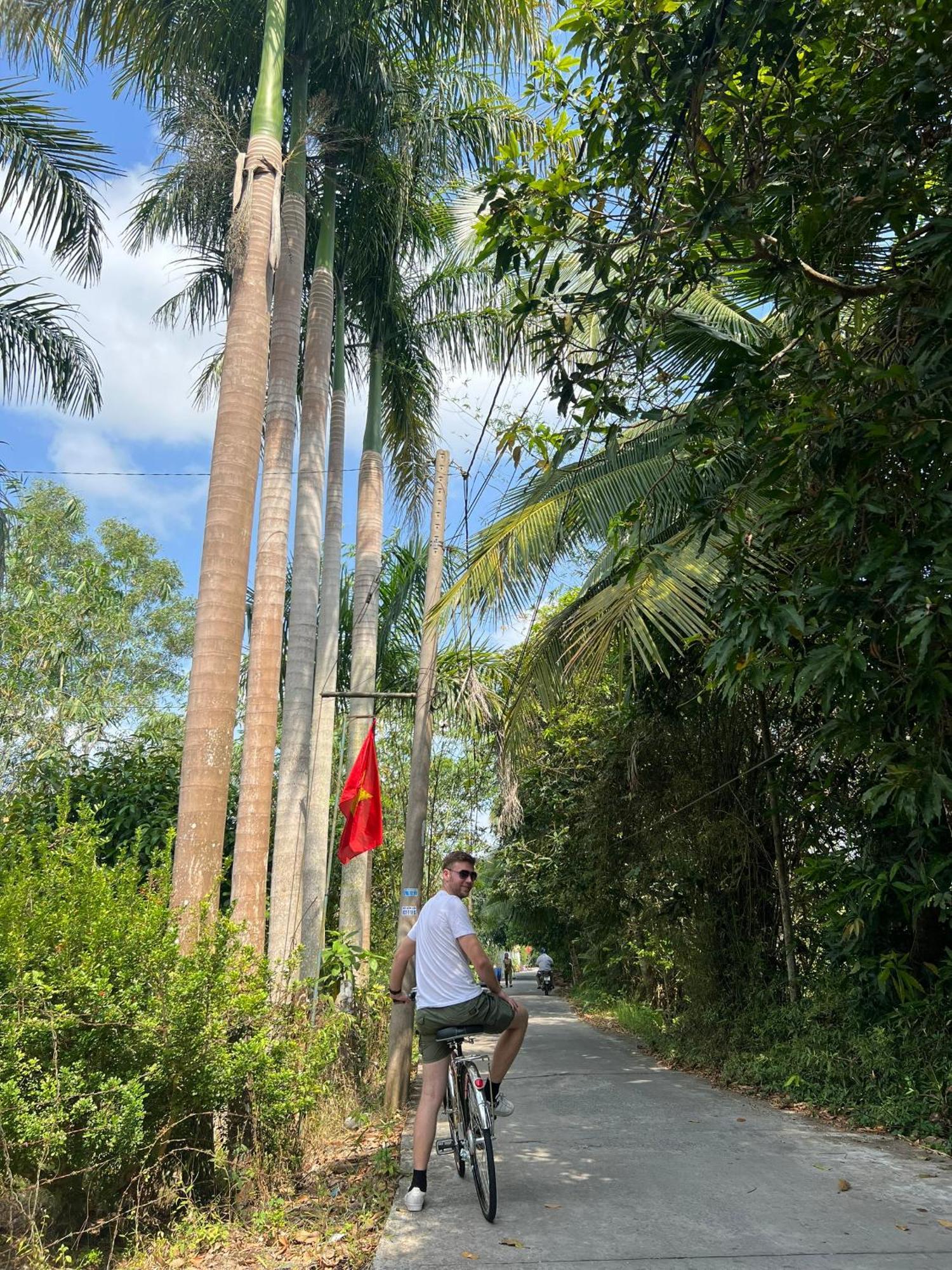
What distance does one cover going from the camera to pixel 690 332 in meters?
9.20

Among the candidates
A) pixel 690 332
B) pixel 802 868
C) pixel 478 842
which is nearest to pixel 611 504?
pixel 690 332

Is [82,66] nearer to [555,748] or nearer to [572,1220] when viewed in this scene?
[572,1220]

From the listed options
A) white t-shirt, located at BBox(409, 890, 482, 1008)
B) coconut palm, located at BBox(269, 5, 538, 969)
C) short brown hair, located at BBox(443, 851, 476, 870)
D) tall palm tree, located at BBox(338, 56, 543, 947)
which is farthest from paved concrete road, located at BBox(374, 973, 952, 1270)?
tall palm tree, located at BBox(338, 56, 543, 947)

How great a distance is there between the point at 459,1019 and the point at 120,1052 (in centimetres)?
178

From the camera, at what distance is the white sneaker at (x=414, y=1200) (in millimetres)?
5156

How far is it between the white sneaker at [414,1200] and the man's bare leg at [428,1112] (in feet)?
0.34

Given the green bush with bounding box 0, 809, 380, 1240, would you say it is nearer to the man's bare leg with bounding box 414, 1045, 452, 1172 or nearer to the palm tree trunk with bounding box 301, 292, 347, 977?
the man's bare leg with bounding box 414, 1045, 452, 1172

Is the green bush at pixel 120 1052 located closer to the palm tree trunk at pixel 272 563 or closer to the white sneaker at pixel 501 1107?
the white sneaker at pixel 501 1107

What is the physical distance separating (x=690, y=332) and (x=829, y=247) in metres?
3.58

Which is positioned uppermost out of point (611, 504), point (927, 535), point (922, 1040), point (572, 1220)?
point (611, 504)

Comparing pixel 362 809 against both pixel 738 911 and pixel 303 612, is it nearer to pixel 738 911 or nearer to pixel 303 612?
pixel 303 612

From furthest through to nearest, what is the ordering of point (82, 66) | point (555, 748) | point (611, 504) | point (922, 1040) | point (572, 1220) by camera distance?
1. point (555, 748)
2. point (82, 66)
3. point (611, 504)
4. point (922, 1040)
5. point (572, 1220)

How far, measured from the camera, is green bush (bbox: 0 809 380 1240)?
193 inches

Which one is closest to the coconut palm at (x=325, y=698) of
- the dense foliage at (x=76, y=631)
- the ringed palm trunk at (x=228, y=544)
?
the ringed palm trunk at (x=228, y=544)
